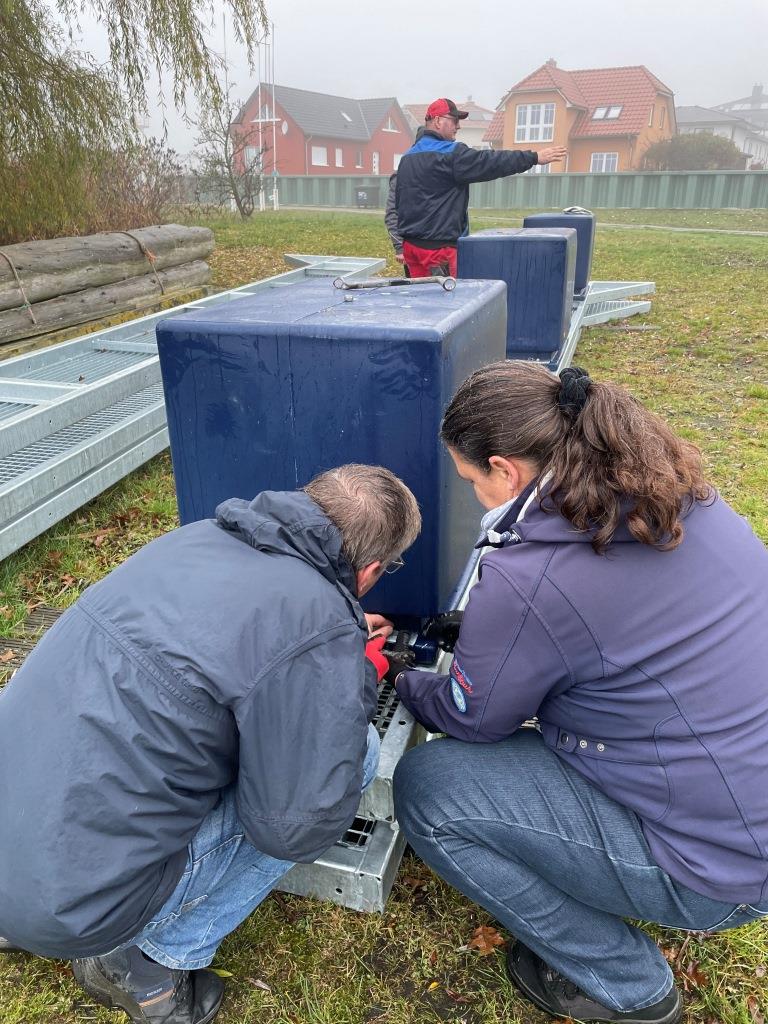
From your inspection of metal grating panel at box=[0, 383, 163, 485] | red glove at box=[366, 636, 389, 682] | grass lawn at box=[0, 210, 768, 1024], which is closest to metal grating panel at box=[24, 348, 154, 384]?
metal grating panel at box=[0, 383, 163, 485]

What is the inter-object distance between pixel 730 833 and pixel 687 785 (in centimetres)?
12

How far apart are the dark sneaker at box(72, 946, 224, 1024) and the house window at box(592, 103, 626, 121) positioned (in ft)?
167

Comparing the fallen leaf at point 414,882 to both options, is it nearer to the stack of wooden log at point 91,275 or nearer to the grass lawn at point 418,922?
the grass lawn at point 418,922

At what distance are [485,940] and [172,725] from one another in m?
1.19

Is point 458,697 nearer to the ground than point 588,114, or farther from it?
nearer to the ground

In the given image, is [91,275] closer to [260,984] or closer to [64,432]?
[64,432]

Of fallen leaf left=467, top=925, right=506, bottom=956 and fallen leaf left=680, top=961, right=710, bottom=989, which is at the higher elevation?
fallen leaf left=467, top=925, right=506, bottom=956

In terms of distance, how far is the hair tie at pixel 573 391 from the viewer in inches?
68.5

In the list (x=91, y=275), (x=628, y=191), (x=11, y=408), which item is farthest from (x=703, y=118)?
(x=11, y=408)

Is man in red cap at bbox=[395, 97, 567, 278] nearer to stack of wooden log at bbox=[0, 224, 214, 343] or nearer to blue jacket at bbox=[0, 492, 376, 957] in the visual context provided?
stack of wooden log at bbox=[0, 224, 214, 343]

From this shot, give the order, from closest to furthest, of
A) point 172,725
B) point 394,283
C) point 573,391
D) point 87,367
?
1. point 172,725
2. point 573,391
3. point 394,283
4. point 87,367

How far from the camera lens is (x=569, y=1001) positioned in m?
1.91

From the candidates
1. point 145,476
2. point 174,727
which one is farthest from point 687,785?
point 145,476

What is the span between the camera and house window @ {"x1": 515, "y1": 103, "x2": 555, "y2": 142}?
4475 cm
